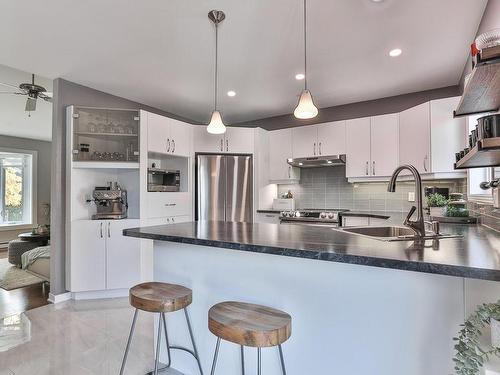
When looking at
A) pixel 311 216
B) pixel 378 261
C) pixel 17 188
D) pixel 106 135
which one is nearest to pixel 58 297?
pixel 106 135

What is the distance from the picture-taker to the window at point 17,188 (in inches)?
265

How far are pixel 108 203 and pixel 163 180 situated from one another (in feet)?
2.66

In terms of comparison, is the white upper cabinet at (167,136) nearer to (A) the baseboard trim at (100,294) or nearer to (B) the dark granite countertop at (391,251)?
(A) the baseboard trim at (100,294)

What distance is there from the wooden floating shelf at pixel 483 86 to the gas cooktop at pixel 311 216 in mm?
2370

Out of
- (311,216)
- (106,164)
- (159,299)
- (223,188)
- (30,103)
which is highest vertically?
(30,103)

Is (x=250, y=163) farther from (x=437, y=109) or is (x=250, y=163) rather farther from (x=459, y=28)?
(x=459, y=28)

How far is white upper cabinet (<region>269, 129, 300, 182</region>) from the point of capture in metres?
4.46

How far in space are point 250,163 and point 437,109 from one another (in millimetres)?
2456

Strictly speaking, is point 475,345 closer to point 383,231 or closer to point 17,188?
point 383,231

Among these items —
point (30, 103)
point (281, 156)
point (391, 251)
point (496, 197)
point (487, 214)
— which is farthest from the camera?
point (281, 156)

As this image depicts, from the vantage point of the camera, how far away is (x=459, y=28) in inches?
92.4

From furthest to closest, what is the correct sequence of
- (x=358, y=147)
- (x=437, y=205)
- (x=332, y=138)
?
1. (x=332, y=138)
2. (x=358, y=147)
3. (x=437, y=205)

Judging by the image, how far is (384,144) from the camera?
12.2 ft

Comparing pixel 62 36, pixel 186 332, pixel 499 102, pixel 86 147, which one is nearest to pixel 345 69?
pixel 499 102
